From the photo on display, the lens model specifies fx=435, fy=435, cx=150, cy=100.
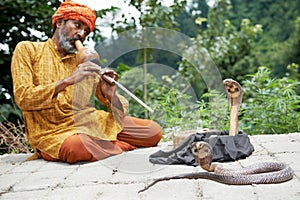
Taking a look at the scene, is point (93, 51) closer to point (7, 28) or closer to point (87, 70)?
point (87, 70)

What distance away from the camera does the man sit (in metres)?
2.97

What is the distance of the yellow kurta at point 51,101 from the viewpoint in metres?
3.01

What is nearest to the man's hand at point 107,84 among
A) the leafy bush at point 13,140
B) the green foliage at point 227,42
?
the leafy bush at point 13,140

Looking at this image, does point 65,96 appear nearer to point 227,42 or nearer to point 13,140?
point 13,140

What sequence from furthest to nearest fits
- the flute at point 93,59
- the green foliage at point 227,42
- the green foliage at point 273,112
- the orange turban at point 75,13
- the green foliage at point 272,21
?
the green foliage at point 272,21
the green foliage at point 227,42
the green foliage at point 273,112
the orange turban at point 75,13
the flute at point 93,59

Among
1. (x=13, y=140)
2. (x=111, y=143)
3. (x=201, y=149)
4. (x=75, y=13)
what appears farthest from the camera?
(x=13, y=140)

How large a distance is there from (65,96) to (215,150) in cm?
117

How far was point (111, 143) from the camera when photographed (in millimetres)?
3256

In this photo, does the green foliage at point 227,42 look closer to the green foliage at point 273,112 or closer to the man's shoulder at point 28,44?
the green foliage at point 273,112

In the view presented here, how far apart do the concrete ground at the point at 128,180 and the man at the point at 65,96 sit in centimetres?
12

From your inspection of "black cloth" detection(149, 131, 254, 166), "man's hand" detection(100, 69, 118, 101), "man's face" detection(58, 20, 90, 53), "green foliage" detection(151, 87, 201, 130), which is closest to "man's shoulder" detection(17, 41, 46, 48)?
"man's face" detection(58, 20, 90, 53)

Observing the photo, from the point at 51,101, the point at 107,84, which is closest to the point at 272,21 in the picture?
the point at 107,84

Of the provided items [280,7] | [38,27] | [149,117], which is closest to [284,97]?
[149,117]

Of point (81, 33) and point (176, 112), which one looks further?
point (176, 112)
